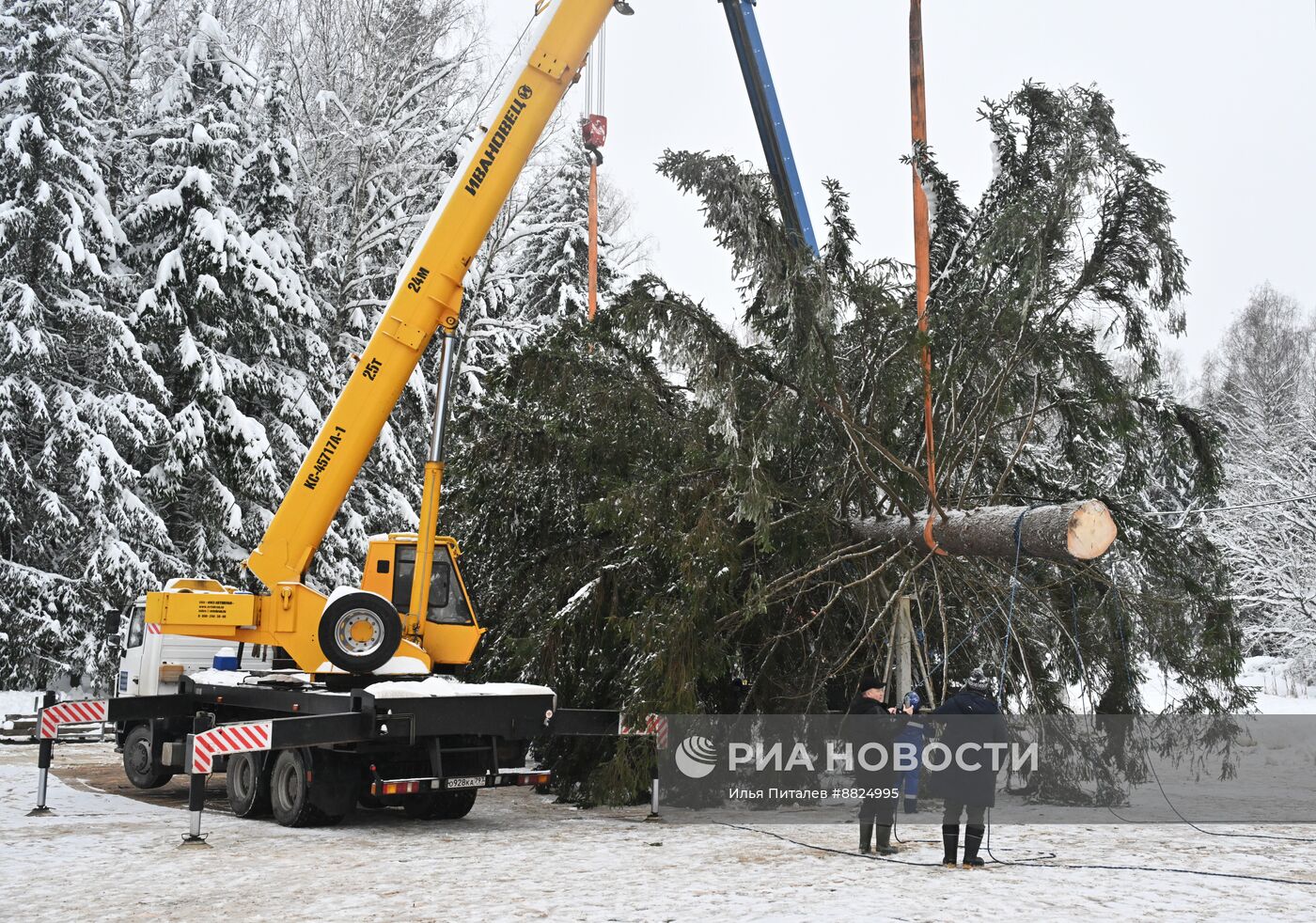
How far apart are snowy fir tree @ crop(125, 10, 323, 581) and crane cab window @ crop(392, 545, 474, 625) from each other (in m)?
11.3

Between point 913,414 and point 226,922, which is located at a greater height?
point 913,414

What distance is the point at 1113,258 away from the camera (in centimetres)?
998

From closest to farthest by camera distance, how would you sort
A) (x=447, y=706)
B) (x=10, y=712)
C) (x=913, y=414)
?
1. (x=447, y=706)
2. (x=913, y=414)
3. (x=10, y=712)

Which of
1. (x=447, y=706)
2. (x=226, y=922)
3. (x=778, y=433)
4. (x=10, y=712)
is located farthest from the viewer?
(x=10, y=712)

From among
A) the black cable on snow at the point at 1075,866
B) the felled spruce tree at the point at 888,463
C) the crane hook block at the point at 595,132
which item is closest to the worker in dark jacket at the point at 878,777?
the black cable on snow at the point at 1075,866

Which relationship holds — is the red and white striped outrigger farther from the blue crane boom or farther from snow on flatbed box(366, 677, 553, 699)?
the blue crane boom

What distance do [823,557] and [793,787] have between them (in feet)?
7.23

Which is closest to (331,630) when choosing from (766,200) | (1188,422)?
(766,200)

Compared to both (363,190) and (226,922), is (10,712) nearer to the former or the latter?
(363,190)

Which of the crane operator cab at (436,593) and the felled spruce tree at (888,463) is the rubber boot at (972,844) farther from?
the crane operator cab at (436,593)

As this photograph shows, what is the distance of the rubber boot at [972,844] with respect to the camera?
789 centimetres

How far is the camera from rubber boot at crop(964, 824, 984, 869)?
789 cm

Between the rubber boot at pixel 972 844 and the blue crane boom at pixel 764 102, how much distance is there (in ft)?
21.4

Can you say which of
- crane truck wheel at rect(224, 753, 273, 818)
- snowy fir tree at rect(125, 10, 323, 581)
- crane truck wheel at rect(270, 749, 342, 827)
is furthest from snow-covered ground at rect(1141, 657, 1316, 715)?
snowy fir tree at rect(125, 10, 323, 581)
